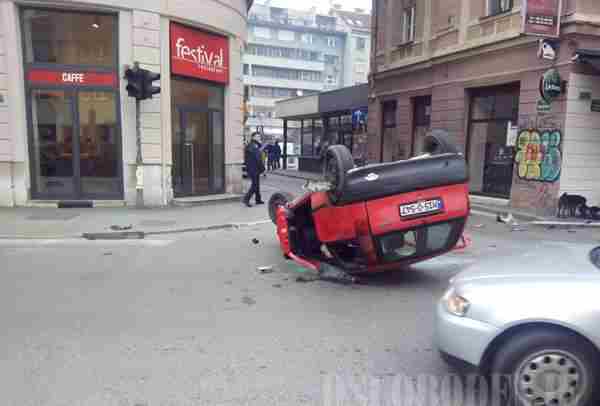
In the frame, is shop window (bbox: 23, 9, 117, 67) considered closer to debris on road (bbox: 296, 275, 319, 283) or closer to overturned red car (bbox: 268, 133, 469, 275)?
debris on road (bbox: 296, 275, 319, 283)

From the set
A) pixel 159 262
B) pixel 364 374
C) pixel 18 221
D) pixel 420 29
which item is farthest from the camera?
pixel 420 29

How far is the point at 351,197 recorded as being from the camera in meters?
5.13

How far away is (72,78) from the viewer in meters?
11.3

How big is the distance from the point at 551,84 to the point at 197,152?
9388mm

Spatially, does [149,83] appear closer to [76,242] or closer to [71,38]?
[71,38]

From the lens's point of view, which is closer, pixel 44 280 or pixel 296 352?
pixel 296 352

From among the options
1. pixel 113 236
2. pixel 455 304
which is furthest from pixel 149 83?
pixel 455 304

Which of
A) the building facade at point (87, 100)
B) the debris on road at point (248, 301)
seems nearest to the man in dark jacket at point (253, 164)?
the building facade at point (87, 100)

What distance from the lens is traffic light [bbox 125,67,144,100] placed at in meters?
10.8

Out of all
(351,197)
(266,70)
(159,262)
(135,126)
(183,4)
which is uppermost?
(266,70)

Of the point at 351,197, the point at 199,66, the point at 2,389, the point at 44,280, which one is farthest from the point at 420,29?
the point at 2,389

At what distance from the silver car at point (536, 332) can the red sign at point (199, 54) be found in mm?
10953

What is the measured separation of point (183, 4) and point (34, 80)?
414 centimetres

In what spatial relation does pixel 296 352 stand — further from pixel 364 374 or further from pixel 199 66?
pixel 199 66
